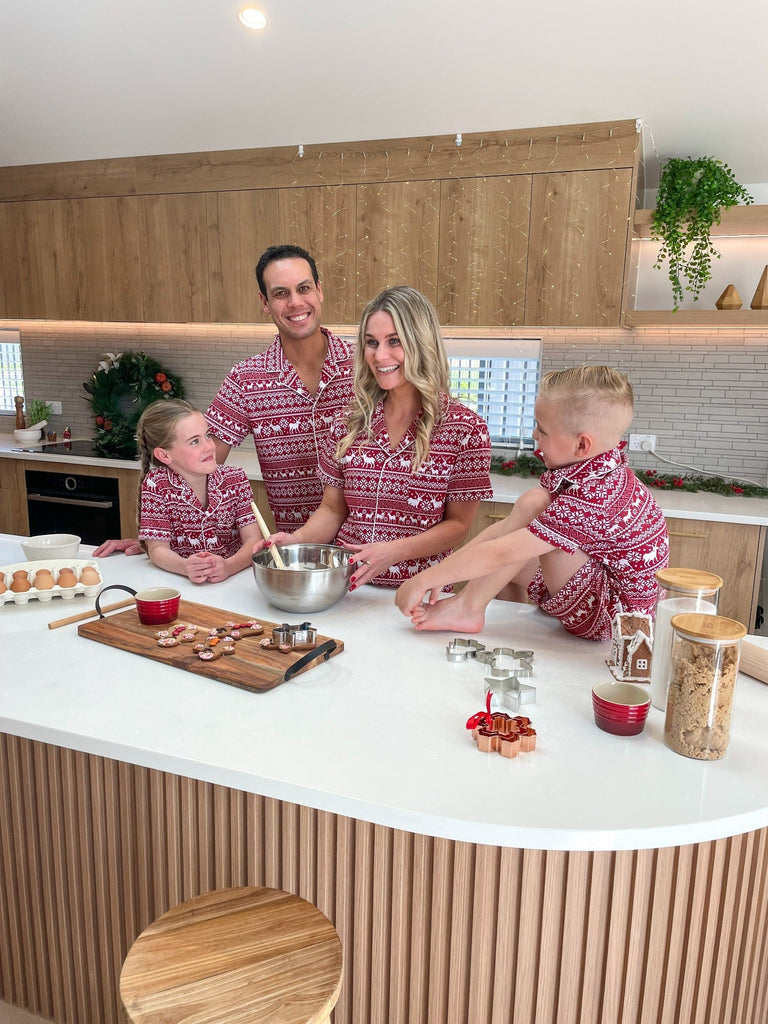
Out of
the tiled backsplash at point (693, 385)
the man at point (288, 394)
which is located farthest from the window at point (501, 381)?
the man at point (288, 394)

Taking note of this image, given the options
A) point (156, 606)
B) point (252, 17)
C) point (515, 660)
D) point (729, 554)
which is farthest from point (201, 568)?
point (252, 17)

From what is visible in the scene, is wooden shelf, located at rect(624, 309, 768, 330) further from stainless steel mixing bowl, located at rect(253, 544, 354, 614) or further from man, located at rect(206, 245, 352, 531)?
stainless steel mixing bowl, located at rect(253, 544, 354, 614)

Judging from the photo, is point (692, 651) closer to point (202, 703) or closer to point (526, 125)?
point (202, 703)

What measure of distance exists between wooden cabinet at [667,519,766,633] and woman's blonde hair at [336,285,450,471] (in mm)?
1851

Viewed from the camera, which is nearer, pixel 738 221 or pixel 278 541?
pixel 278 541

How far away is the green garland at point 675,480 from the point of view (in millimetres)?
3711

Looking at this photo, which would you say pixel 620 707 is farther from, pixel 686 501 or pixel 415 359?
pixel 686 501

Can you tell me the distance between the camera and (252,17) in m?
3.33

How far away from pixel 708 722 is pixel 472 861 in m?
0.43

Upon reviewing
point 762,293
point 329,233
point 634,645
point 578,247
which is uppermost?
point 329,233

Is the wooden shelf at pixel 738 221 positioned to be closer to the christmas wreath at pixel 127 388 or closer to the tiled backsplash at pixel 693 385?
the tiled backsplash at pixel 693 385

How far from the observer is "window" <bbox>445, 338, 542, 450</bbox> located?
4.29m

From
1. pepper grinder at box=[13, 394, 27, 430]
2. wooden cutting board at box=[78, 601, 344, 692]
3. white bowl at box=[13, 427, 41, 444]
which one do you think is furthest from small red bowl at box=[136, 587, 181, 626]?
pepper grinder at box=[13, 394, 27, 430]

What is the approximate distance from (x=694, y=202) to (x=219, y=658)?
10.3 feet
